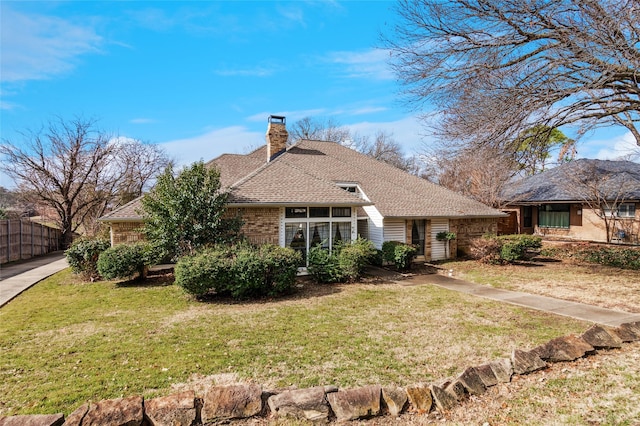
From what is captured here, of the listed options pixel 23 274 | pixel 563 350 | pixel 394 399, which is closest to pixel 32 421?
pixel 394 399

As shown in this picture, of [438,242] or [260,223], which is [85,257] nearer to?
[260,223]

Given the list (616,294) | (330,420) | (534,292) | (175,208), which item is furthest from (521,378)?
(175,208)

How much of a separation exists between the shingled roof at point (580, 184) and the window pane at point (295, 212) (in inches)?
698

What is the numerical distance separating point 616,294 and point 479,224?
8152 mm

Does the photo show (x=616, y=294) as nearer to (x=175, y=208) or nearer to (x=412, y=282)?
(x=412, y=282)

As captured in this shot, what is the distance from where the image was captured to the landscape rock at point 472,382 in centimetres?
446

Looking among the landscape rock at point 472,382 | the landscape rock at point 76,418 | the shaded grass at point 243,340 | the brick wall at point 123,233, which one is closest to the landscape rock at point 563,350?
the shaded grass at point 243,340

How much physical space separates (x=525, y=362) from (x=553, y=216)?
23127mm

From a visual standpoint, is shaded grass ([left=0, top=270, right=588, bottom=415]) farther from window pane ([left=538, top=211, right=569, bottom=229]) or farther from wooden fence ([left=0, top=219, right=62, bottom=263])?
window pane ([left=538, top=211, right=569, bottom=229])

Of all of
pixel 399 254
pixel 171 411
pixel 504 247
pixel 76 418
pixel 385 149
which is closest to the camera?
pixel 76 418

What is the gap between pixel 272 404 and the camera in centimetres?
406

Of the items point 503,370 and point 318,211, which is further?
point 318,211

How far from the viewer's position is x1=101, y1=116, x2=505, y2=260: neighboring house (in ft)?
42.2

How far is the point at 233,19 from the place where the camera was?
9922 mm
